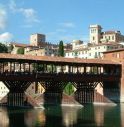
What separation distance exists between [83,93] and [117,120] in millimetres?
21775

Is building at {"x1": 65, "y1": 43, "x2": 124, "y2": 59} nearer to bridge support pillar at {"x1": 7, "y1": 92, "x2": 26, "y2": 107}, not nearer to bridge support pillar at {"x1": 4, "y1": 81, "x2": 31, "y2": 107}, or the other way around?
bridge support pillar at {"x1": 4, "y1": 81, "x2": 31, "y2": 107}

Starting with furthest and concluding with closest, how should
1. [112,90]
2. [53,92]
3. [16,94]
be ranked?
1. [112,90]
2. [53,92]
3. [16,94]

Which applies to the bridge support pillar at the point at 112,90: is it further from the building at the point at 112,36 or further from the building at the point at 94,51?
the building at the point at 112,36

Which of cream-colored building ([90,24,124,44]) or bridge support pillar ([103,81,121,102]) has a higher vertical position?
cream-colored building ([90,24,124,44])

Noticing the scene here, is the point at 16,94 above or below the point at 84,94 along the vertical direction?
above

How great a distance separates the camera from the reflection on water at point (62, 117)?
131ft

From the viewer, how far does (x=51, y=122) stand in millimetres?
41625

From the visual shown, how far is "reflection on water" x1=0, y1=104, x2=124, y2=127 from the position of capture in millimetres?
40062

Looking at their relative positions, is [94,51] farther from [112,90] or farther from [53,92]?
[53,92]

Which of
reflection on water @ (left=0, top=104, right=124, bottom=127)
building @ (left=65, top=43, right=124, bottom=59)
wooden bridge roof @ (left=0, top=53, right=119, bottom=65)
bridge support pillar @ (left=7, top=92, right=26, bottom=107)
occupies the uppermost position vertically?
building @ (left=65, top=43, right=124, bottom=59)

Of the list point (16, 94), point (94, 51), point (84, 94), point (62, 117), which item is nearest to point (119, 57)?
point (84, 94)

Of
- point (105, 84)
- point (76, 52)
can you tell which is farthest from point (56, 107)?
point (76, 52)

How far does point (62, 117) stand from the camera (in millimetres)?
46250

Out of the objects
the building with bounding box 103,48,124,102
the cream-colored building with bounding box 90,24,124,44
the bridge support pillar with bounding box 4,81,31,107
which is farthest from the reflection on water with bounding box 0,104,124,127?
the cream-colored building with bounding box 90,24,124,44
